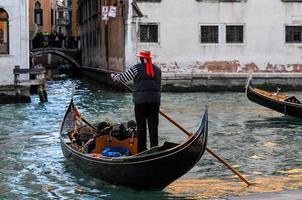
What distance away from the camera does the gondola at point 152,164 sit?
495cm

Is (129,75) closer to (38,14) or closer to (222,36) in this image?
(222,36)

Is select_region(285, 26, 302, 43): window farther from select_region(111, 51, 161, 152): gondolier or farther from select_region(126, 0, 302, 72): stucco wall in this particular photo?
select_region(111, 51, 161, 152): gondolier

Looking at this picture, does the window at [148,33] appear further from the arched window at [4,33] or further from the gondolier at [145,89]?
the gondolier at [145,89]

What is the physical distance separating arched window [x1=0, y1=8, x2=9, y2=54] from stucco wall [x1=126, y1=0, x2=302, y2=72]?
4914mm

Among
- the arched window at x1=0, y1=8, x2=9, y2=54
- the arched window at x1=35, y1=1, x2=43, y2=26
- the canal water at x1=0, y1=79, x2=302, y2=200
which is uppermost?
the arched window at x1=35, y1=1, x2=43, y2=26

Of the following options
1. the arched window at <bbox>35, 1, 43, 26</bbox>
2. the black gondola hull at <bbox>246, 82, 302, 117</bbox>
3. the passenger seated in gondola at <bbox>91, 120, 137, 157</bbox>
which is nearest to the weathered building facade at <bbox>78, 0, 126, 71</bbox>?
the black gondola hull at <bbox>246, 82, 302, 117</bbox>

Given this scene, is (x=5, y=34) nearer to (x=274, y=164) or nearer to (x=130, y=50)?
(x=130, y=50)

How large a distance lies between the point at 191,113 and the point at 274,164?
604cm

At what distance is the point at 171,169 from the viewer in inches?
203

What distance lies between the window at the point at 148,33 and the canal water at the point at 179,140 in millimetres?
4019

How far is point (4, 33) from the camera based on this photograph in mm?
14898

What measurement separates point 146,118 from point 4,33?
991cm

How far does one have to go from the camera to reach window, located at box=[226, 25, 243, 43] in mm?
19344

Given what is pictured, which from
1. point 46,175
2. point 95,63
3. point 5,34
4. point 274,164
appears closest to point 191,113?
point 5,34
